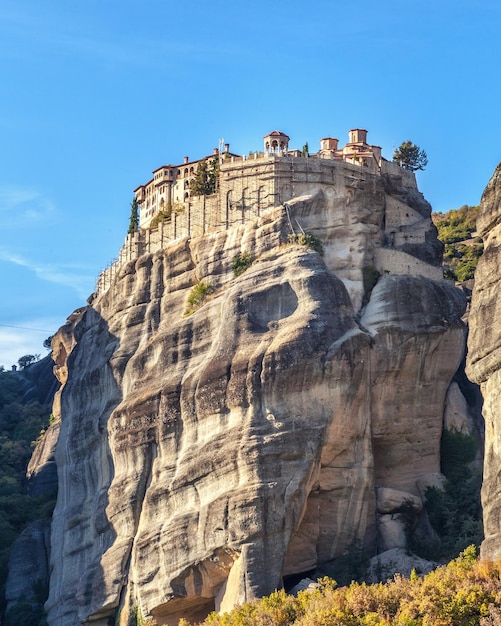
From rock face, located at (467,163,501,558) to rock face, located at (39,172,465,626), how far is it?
1571 cm

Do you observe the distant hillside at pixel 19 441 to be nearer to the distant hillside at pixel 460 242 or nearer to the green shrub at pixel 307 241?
the green shrub at pixel 307 241

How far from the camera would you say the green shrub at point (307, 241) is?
69188mm

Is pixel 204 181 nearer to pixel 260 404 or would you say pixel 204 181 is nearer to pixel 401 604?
pixel 260 404

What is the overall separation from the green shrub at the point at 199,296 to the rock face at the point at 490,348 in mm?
22148

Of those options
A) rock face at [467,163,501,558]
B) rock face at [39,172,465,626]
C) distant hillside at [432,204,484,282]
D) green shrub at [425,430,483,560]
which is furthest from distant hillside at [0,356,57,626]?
rock face at [467,163,501,558]

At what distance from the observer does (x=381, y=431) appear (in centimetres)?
6625

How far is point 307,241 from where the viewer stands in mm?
69250

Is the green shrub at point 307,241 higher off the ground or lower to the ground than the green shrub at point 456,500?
higher

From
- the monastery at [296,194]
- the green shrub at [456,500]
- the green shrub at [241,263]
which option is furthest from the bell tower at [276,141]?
the green shrub at [456,500]

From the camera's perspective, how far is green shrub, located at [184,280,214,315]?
7050 cm

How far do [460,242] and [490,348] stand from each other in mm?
47187

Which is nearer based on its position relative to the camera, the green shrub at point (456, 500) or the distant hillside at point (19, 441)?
the green shrub at point (456, 500)

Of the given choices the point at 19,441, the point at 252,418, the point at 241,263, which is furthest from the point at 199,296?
the point at 19,441

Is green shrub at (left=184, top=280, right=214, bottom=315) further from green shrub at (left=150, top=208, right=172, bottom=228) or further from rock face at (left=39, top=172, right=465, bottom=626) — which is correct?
green shrub at (left=150, top=208, right=172, bottom=228)
